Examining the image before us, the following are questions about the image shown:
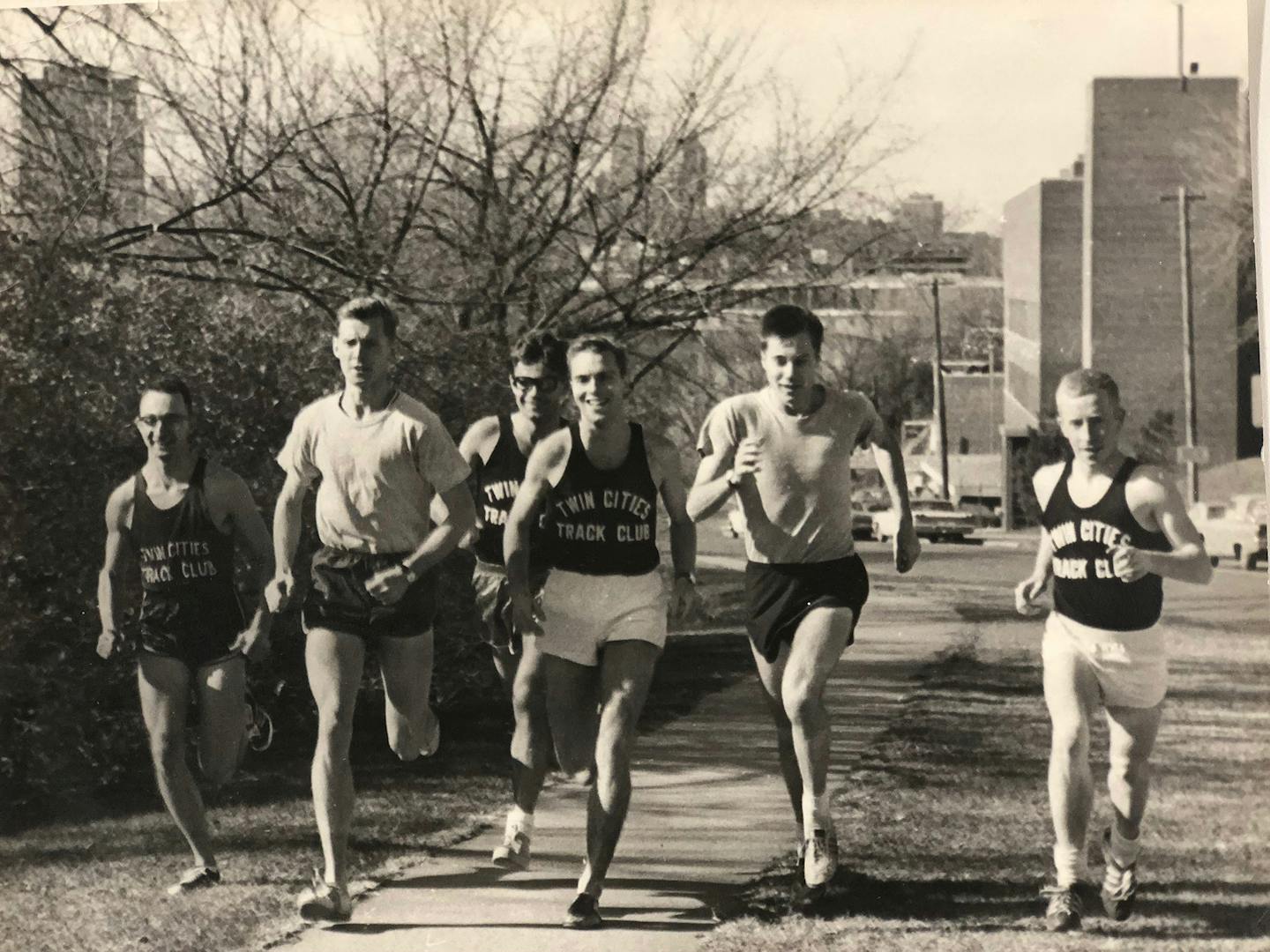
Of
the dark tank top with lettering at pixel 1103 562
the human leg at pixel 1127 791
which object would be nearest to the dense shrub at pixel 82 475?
the dark tank top with lettering at pixel 1103 562

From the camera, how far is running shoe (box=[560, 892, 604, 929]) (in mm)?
4398

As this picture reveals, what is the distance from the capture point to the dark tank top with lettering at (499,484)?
4.87 meters

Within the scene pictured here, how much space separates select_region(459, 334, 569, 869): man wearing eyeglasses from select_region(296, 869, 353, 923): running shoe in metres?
0.45

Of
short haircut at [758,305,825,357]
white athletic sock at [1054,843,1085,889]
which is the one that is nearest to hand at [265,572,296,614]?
short haircut at [758,305,825,357]

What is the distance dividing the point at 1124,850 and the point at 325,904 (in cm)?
215

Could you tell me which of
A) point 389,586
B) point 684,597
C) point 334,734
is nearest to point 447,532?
point 389,586

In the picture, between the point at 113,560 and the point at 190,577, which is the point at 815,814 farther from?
the point at 113,560

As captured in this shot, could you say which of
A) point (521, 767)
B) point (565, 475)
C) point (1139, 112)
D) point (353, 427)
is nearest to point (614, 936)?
point (521, 767)

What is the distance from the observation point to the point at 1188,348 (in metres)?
4.51

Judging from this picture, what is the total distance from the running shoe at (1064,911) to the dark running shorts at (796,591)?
2.82 ft

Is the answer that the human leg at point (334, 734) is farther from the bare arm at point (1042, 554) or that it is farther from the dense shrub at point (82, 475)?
the bare arm at point (1042, 554)

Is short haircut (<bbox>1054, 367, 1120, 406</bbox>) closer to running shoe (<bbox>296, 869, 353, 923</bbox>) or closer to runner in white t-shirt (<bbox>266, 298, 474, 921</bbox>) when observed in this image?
runner in white t-shirt (<bbox>266, 298, 474, 921</bbox>)

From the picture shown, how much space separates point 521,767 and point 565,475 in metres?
0.90

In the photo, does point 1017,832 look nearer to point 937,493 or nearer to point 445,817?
point 937,493
